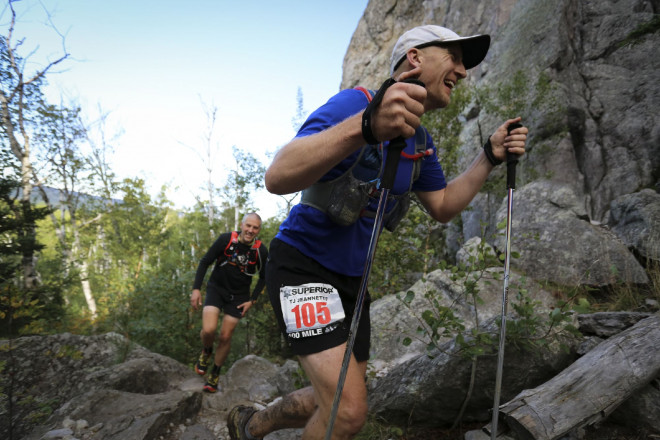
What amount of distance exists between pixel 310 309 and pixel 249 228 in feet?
13.7

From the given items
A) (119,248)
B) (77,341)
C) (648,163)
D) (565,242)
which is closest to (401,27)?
(648,163)

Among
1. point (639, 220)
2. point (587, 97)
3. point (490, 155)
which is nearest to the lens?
point (490, 155)

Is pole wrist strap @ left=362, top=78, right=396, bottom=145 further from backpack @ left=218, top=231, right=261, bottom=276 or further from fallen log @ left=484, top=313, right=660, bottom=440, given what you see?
backpack @ left=218, top=231, right=261, bottom=276

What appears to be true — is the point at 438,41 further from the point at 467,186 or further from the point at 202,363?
the point at 202,363

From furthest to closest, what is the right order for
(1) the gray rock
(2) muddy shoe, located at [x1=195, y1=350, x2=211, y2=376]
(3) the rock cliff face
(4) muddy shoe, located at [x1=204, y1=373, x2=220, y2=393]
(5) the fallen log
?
(3) the rock cliff face, (1) the gray rock, (2) muddy shoe, located at [x1=195, y1=350, x2=211, y2=376], (4) muddy shoe, located at [x1=204, y1=373, x2=220, y2=393], (5) the fallen log

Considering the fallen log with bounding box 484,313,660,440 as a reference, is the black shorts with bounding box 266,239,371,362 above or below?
above

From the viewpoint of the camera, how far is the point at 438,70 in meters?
1.93

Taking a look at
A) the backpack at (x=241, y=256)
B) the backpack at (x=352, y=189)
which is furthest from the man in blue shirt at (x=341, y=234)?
the backpack at (x=241, y=256)

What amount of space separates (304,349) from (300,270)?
440 mm

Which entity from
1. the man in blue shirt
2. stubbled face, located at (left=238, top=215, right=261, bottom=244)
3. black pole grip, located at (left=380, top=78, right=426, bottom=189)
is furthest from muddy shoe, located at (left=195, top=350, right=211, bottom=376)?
black pole grip, located at (left=380, top=78, right=426, bottom=189)

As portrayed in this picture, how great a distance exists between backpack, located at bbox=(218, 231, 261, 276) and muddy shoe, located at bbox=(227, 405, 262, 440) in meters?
3.13

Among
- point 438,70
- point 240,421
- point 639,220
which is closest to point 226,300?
point 240,421

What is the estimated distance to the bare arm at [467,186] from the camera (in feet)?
7.41

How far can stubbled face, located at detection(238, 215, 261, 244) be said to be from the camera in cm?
586
